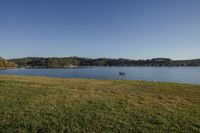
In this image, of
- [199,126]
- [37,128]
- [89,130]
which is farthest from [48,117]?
[199,126]

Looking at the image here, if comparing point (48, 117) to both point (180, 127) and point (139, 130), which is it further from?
point (180, 127)

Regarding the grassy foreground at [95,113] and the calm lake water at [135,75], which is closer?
the grassy foreground at [95,113]

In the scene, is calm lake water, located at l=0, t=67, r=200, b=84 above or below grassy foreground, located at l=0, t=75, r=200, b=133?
below

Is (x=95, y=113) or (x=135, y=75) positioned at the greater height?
(x=95, y=113)

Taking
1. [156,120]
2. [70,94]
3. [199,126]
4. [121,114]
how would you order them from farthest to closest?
[70,94] < [121,114] < [156,120] < [199,126]

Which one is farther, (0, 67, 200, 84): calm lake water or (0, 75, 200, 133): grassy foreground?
(0, 67, 200, 84): calm lake water

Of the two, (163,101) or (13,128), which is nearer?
(13,128)

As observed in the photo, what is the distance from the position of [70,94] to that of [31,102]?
105 inches

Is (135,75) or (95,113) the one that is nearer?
(95,113)

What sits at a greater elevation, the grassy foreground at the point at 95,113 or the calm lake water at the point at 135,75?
the grassy foreground at the point at 95,113

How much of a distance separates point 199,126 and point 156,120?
62.4 inches

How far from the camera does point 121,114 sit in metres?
8.87

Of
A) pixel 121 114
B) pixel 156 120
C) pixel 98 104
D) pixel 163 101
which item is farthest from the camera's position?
pixel 163 101

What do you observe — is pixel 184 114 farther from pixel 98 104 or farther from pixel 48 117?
pixel 48 117
